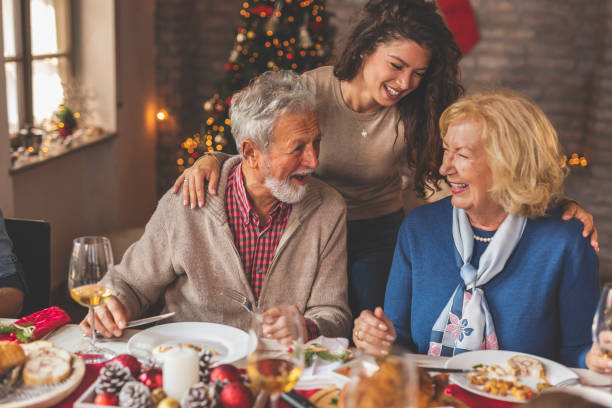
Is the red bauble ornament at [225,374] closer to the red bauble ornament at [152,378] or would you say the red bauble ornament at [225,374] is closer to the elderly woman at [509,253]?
the red bauble ornament at [152,378]

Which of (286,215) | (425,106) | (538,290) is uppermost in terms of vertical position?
(425,106)

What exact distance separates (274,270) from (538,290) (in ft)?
2.48

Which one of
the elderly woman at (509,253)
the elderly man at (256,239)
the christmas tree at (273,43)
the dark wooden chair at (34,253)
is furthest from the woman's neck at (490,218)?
the christmas tree at (273,43)

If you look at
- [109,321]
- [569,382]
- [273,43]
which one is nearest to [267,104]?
[109,321]

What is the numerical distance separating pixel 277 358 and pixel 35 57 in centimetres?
329

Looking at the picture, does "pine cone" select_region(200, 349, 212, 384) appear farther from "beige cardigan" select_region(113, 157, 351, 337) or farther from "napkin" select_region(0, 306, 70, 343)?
"beige cardigan" select_region(113, 157, 351, 337)

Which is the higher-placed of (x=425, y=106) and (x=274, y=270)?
(x=425, y=106)

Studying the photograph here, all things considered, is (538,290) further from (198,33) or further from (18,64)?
(198,33)

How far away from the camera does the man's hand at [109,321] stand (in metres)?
1.51

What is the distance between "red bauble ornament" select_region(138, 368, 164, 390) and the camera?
1213 millimetres

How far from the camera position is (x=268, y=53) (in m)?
4.14

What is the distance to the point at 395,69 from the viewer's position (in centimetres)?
216

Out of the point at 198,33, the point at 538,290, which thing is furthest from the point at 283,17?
the point at 538,290

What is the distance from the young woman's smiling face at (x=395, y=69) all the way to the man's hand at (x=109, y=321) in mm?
1176
